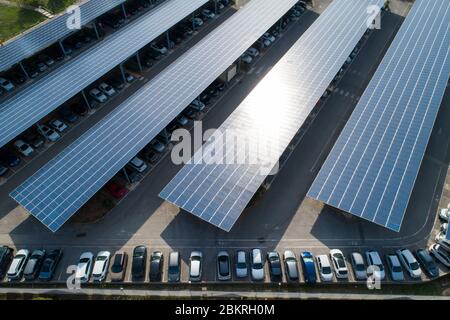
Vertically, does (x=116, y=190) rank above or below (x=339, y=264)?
below

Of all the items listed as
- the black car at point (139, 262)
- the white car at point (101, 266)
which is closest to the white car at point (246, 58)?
the black car at point (139, 262)

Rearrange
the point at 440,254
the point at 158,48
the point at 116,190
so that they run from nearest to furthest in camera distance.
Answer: the point at 440,254, the point at 116,190, the point at 158,48

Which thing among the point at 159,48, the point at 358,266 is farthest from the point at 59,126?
the point at 358,266

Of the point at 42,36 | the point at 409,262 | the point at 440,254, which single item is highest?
the point at 440,254

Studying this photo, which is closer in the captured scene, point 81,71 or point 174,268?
point 174,268

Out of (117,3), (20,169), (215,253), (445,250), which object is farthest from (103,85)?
(445,250)

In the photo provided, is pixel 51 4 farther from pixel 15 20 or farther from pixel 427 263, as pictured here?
pixel 427 263

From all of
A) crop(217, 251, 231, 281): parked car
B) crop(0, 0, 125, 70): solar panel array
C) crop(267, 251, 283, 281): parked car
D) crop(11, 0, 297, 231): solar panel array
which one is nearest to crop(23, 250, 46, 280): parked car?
crop(11, 0, 297, 231): solar panel array
